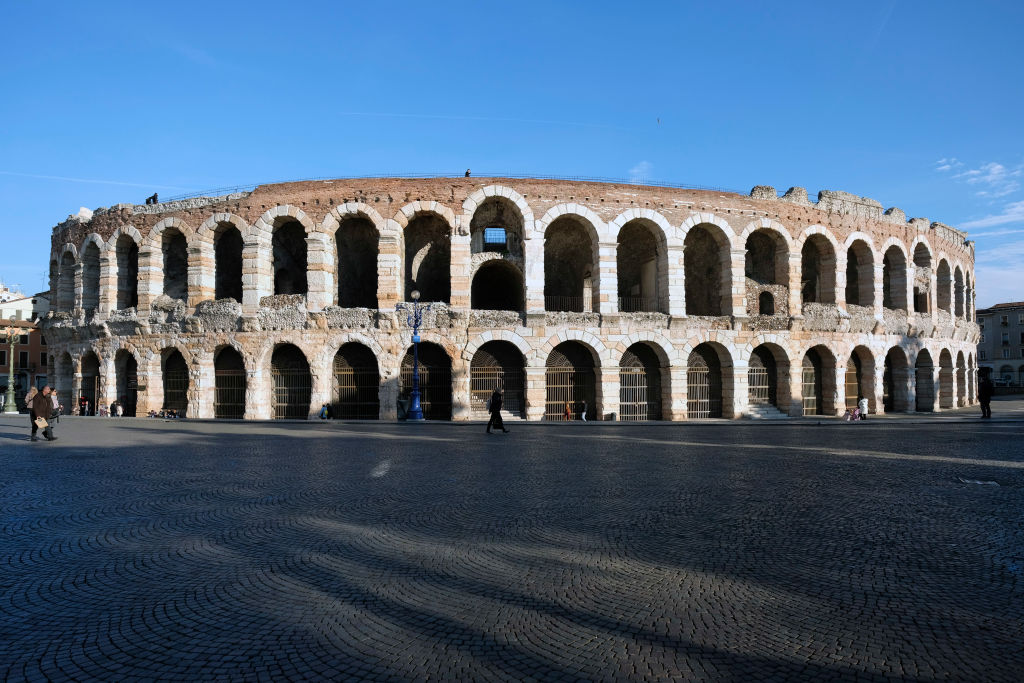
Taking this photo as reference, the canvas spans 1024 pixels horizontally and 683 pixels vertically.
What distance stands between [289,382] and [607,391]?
1324cm

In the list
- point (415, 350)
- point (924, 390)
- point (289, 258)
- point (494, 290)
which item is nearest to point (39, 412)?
point (415, 350)

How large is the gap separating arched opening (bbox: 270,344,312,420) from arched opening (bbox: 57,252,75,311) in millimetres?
12662

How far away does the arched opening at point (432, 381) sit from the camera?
22844mm

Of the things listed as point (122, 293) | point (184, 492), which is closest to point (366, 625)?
point (184, 492)

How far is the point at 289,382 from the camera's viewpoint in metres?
23.3

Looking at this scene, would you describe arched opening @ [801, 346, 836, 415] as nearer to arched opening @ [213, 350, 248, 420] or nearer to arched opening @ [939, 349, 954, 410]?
arched opening @ [939, 349, 954, 410]

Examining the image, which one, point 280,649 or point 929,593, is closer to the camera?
point 280,649

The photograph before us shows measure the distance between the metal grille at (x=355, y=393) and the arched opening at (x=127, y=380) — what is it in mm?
10035

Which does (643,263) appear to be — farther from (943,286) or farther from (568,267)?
(943,286)

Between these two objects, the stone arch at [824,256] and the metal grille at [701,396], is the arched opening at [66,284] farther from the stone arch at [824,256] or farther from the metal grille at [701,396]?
the stone arch at [824,256]

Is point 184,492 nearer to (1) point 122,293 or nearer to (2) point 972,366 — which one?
(1) point 122,293

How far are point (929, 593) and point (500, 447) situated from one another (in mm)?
9442

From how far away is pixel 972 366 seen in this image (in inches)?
1345

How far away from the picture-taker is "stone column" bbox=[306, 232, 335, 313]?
73.0 feet
